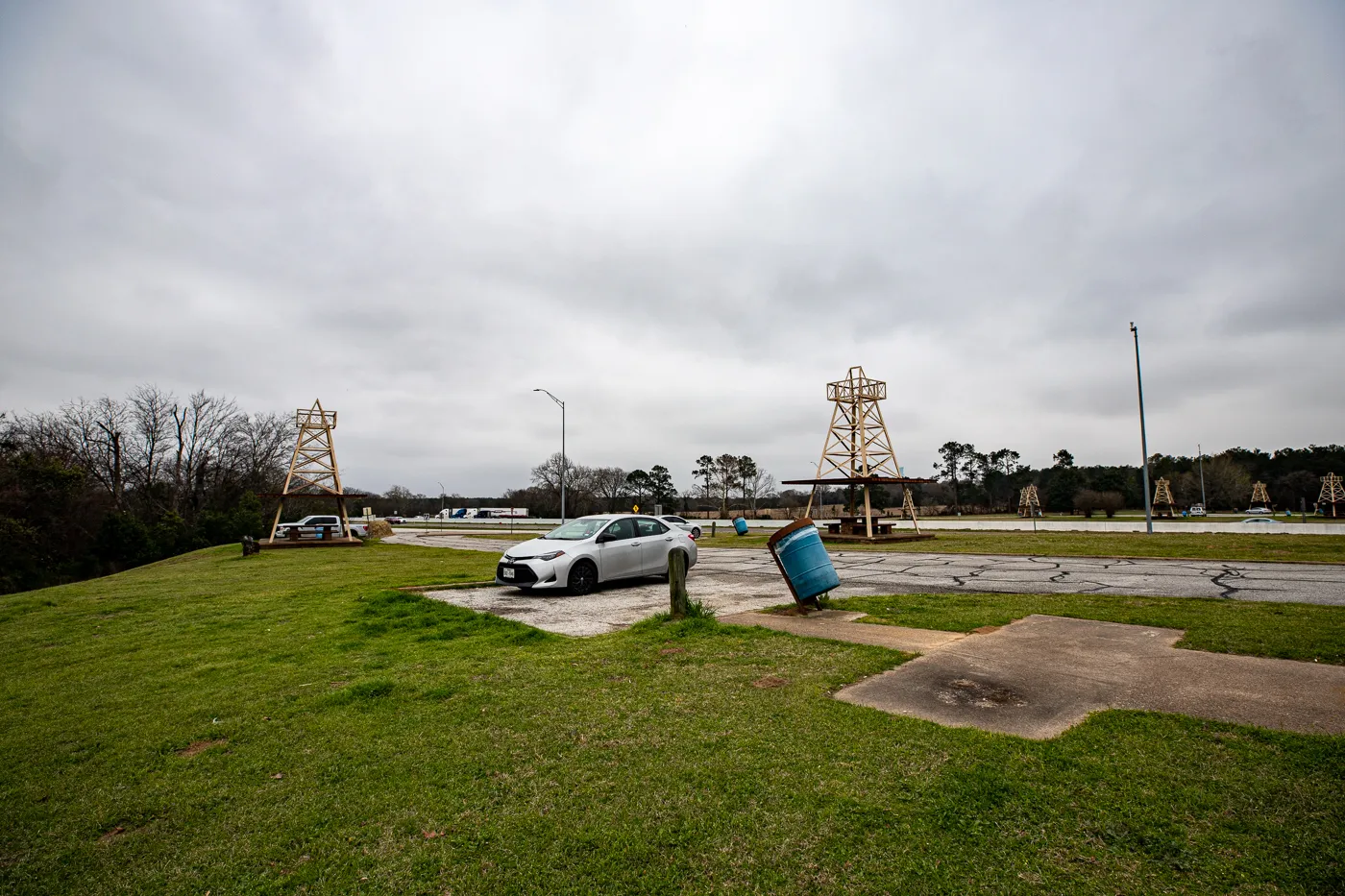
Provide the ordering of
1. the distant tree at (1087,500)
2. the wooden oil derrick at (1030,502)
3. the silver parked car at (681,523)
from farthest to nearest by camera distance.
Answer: the distant tree at (1087,500) < the wooden oil derrick at (1030,502) < the silver parked car at (681,523)

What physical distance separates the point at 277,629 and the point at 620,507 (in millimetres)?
77949

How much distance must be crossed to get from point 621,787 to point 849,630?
14.9 feet

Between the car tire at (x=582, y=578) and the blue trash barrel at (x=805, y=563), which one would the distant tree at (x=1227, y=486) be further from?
the car tire at (x=582, y=578)

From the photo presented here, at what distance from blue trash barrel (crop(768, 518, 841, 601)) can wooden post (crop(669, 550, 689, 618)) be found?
4.27ft

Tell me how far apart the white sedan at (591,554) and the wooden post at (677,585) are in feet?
8.64

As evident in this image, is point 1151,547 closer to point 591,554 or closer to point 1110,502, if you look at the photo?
point 591,554

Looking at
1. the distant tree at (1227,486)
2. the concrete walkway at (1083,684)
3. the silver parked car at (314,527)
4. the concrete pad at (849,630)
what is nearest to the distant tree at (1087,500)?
the distant tree at (1227,486)

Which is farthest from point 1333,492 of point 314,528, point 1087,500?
point 314,528

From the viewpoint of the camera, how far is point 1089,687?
15.7ft

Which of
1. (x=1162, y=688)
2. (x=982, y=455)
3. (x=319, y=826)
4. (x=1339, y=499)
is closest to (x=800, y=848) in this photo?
(x=319, y=826)

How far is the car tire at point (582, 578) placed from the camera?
37.5 feet

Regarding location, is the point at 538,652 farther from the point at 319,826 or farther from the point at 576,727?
the point at 319,826

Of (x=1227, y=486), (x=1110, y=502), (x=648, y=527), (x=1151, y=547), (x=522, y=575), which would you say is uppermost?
(x=1227, y=486)

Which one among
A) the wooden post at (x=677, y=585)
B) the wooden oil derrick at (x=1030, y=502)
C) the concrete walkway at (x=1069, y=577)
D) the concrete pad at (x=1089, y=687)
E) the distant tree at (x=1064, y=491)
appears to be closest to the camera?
the concrete pad at (x=1089, y=687)
